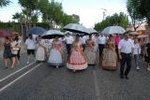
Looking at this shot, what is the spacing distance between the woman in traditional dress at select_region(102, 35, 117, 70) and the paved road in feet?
3.67

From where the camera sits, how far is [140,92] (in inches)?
494

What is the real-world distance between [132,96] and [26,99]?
292 centimetres

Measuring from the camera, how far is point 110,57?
1948 cm

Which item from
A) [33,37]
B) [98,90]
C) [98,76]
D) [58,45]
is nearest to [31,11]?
[33,37]

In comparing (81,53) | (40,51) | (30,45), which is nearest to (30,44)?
(30,45)

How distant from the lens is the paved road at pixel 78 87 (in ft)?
38.6

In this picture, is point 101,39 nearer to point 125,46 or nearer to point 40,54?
point 40,54

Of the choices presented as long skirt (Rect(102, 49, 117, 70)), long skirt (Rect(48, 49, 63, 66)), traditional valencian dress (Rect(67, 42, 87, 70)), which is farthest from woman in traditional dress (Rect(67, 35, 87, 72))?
long skirt (Rect(48, 49, 63, 66))

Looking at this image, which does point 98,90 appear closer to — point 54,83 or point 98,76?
point 54,83

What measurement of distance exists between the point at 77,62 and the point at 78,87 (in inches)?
197

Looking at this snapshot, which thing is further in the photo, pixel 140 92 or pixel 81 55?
pixel 81 55

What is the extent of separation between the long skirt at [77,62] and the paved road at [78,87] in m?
0.48

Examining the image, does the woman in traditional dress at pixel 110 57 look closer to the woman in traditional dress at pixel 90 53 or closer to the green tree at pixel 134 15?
the woman in traditional dress at pixel 90 53

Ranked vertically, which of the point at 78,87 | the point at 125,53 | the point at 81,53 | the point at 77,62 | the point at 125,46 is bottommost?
the point at 78,87
